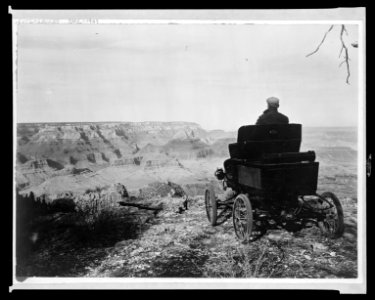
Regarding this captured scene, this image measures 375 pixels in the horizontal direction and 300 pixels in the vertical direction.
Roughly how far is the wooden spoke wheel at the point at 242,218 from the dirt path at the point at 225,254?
13cm

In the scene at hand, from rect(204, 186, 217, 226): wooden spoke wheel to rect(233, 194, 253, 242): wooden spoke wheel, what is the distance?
0.90 ft

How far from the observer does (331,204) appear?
5461 mm

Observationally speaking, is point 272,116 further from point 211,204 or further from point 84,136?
point 84,136

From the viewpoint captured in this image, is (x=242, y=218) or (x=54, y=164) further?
(x=54, y=164)

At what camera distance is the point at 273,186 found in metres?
5.23

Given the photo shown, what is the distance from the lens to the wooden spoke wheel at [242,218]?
5.24 metres

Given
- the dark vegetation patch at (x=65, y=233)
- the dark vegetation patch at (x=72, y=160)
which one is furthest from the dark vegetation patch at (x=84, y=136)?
the dark vegetation patch at (x=65, y=233)

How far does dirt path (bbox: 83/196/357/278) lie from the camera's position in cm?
555

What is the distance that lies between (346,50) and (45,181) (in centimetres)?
408

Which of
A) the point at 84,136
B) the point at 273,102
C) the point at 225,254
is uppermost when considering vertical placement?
the point at 273,102

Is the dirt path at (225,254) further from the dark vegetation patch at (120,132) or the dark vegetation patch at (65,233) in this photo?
the dark vegetation patch at (120,132)

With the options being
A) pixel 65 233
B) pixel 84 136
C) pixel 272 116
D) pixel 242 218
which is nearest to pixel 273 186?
pixel 242 218

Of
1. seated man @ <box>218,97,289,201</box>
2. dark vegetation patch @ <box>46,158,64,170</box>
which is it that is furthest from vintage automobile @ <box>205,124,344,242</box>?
dark vegetation patch @ <box>46,158,64,170</box>

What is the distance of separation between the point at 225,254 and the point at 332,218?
138cm
